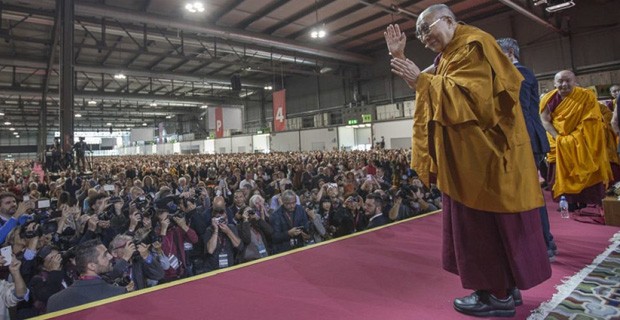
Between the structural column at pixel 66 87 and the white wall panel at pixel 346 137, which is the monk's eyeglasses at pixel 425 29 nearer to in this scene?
the structural column at pixel 66 87

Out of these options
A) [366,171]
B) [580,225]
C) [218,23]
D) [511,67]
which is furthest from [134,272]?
[218,23]

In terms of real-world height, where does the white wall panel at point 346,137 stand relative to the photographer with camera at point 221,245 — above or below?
above

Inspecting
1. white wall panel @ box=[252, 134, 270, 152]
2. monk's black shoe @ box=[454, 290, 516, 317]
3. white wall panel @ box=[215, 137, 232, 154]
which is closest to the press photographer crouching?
monk's black shoe @ box=[454, 290, 516, 317]

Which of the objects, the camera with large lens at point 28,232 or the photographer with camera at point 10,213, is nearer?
the photographer with camera at point 10,213

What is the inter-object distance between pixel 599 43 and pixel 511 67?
18.6 m

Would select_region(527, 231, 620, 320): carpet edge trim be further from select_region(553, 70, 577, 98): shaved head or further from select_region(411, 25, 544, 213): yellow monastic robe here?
select_region(553, 70, 577, 98): shaved head

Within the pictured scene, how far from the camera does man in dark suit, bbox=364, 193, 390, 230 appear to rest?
487cm

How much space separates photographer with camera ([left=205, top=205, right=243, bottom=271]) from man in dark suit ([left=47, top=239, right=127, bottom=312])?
122cm

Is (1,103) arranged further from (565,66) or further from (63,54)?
(565,66)

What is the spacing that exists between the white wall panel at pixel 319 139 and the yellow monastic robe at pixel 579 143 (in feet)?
70.6

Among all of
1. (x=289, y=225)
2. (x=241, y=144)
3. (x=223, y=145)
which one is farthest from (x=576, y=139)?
(x=223, y=145)

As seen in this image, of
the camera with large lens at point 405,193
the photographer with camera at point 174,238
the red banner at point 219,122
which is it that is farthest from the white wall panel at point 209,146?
the photographer with camera at point 174,238

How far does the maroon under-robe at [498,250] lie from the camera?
5.78 ft

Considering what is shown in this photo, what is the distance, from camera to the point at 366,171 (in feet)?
33.2
